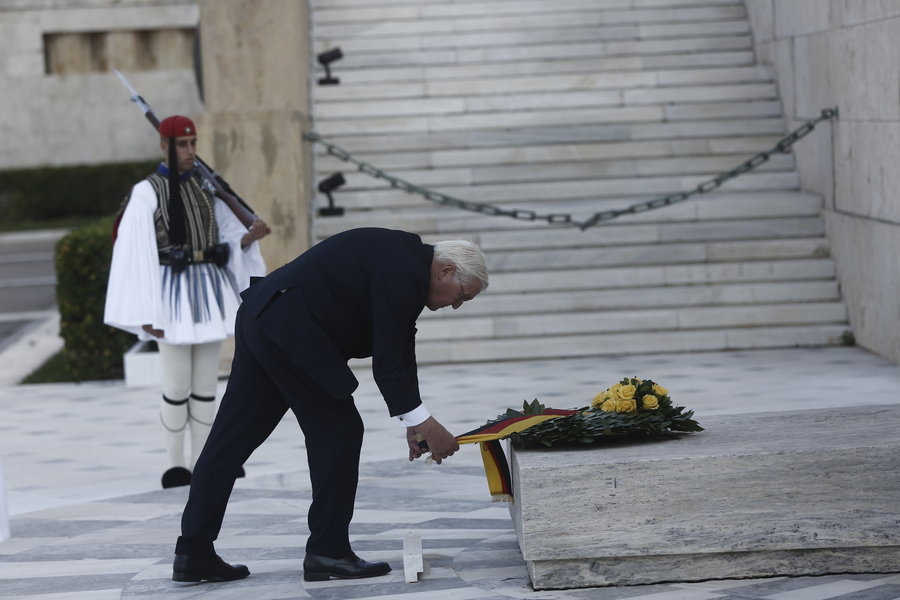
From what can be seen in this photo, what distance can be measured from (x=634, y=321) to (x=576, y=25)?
506 cm

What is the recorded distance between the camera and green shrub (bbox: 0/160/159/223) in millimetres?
27375

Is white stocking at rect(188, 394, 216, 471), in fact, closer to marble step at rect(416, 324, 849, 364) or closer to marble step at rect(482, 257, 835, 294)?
marble step at rect(416, 324, 849, 364)

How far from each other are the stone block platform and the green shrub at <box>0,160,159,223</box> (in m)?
24.4

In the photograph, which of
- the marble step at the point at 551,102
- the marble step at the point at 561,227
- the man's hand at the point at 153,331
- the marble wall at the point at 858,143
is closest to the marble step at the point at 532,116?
the marble step at the point at 551,102

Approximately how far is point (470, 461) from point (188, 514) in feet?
8.41

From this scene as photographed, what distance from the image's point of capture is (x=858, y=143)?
9.52 m

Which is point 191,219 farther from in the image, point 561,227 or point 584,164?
point 584,164

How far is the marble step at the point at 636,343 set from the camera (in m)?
9.97

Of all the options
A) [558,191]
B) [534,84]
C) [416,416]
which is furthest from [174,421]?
[534,84]

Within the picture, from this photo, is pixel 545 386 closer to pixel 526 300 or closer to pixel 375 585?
pixel 526 300

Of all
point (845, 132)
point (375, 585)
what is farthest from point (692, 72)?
point (375, 585)

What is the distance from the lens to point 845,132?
9.84m

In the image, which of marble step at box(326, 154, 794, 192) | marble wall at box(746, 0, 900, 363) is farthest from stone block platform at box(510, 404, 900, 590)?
marble step at box(326, 154, 794, 192)

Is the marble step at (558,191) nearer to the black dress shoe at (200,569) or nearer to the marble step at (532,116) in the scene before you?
the marble step at (532,116)
